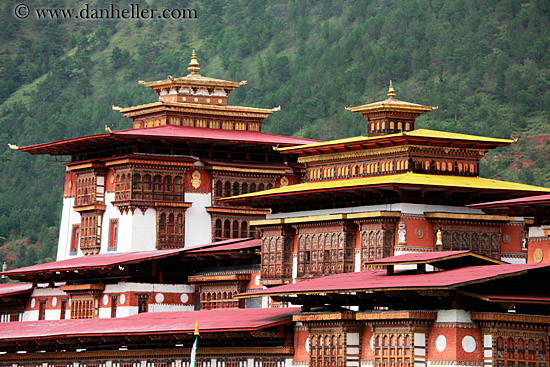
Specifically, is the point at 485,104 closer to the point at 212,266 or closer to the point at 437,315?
the point at 212,266

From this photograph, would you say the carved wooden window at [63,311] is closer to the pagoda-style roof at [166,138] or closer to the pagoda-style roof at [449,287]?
the pagoda-style roof at [166,138]

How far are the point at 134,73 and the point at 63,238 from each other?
321ft

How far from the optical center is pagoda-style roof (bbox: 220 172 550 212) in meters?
54.0

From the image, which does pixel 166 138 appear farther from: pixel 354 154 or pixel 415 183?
pixel 415 183

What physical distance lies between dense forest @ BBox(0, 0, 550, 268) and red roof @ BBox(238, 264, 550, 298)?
67.9 m

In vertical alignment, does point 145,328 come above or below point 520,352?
above

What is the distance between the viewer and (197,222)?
70.4 meters

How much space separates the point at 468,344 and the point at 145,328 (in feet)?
50.8

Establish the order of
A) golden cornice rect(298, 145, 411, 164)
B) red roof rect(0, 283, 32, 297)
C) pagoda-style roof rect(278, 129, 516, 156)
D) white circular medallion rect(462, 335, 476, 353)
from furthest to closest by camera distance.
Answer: red roof rect(0, 283, 32, 297) < golden cornice rect(298, 145, 411, 164) < pagoda-style roof rect(278, 129, 516, 156) < white circular medallion rect(462, 335, 476, 353)

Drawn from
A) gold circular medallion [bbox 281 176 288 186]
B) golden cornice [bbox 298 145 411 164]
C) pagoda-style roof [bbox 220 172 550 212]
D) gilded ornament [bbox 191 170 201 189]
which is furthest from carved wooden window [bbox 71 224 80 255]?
pagoda-style roof [bbox 220 172 550 212]

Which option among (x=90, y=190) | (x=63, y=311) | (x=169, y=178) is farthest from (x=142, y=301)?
(x=90, y=190)

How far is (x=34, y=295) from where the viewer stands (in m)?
71.7

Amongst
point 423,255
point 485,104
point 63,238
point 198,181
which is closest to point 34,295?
point 63,238

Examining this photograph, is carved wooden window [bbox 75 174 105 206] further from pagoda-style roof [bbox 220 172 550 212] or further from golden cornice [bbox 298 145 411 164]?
pagoda-style roof [bbox 220 172 550 212]
